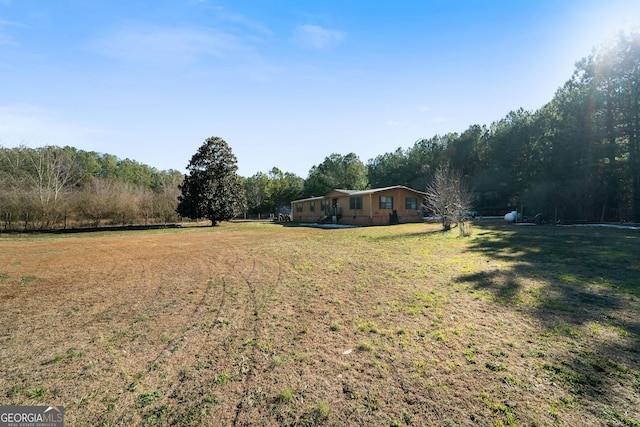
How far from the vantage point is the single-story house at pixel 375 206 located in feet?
79.3

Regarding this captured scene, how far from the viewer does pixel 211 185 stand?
90.3ft

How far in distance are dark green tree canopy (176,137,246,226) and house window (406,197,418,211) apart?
17.4 metres

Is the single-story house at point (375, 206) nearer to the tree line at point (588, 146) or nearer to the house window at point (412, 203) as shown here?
the house window at point (412, 203)

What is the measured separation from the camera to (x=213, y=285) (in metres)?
6.06

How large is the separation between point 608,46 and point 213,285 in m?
30.4

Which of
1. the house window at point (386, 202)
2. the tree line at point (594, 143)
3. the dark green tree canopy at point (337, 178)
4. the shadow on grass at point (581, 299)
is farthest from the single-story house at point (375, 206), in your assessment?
the dark green tree canopy at point (337, 178)

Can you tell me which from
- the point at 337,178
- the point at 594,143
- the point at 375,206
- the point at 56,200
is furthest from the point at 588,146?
the point at 56,200

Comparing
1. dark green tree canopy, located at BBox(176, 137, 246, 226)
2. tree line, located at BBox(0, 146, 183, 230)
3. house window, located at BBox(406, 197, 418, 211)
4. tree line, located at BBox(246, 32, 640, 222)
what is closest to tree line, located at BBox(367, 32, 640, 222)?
tree line, located at BBox(246, 32, 640, 222)

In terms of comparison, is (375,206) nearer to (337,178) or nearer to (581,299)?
(581,299)

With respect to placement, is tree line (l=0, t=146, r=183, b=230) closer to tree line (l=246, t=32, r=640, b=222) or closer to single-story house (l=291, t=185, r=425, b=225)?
single-story house (l=291, t=185, r=425, b=225)

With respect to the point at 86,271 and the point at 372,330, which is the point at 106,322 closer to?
the point at 372,330

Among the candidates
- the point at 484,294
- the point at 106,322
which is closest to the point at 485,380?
the point at 484,294

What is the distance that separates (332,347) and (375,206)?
2145 centimetres

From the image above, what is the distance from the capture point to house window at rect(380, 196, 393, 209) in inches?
965
